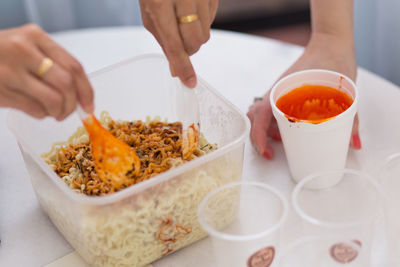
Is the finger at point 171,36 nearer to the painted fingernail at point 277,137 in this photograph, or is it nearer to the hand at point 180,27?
the hand at point 180,27

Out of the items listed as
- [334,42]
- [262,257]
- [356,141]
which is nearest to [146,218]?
[262,257]

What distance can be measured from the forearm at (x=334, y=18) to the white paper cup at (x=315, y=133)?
0.22 meters

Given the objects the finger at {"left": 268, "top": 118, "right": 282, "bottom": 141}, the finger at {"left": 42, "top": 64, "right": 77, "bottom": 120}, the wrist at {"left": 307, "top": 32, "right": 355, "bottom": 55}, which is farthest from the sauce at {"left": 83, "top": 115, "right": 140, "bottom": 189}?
the wrist at {"left": 307, "top": 32, "right": 355, "bottom": 55}

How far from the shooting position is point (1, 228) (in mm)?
877

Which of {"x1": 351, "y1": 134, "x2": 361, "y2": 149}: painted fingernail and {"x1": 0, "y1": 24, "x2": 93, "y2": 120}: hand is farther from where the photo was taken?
{"x1": 351, "y1": 134, "x2": 361, "y2": 149}: painted fingernail

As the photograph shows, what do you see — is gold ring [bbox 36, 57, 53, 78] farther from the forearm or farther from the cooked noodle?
the forearm

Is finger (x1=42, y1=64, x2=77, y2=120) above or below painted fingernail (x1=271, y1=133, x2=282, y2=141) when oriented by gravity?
above

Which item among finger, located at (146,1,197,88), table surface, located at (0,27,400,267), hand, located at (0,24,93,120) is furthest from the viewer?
table surface, located at (0,27,400,267)

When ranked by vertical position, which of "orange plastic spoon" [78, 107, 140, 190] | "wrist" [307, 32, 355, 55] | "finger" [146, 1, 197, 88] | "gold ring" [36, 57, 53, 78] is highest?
"gold ring" [36, 57, 53, 78]

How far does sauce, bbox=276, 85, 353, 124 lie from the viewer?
897 mm

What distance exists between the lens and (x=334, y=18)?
3.54 ft

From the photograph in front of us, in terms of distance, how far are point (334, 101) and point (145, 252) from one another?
1.32 feet

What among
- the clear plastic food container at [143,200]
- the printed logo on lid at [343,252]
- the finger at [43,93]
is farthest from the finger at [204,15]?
the printed logo on lid at [343,252]

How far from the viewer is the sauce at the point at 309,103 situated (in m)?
0.90
